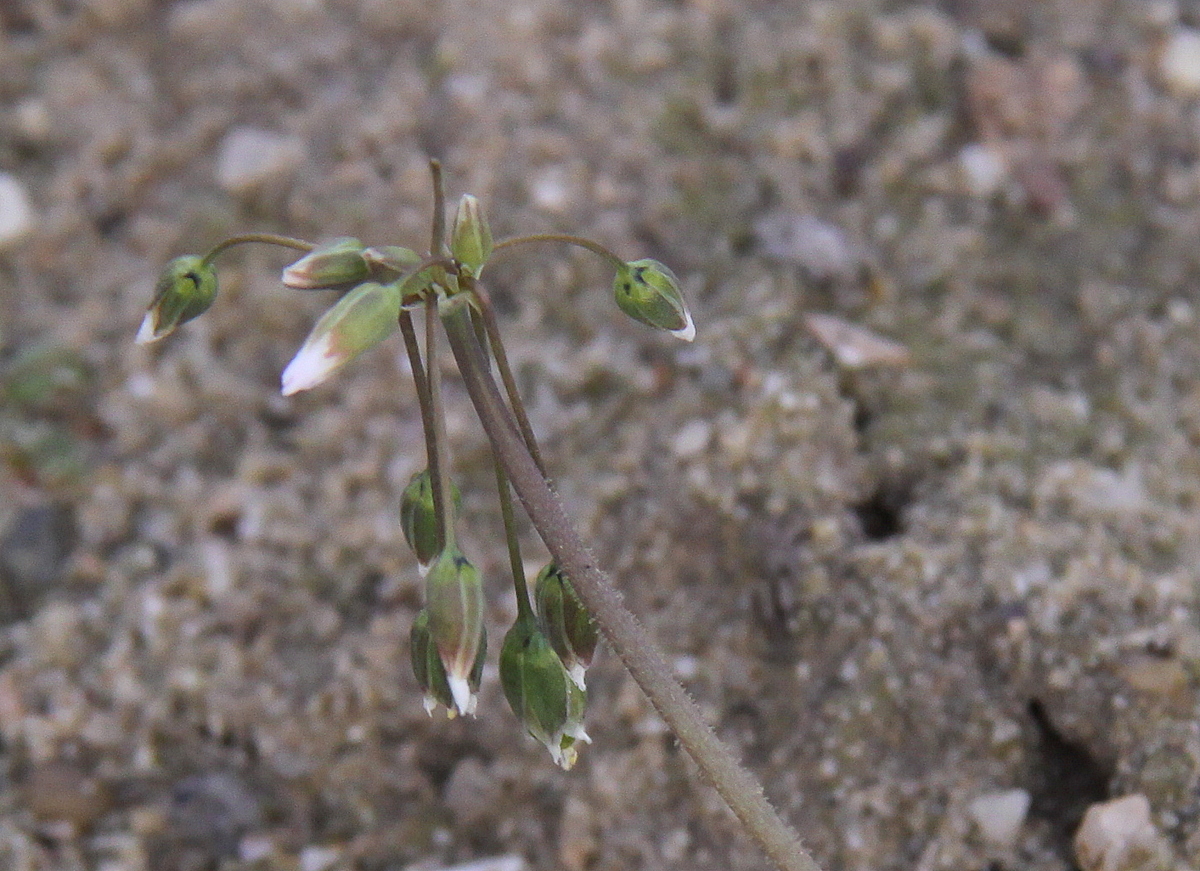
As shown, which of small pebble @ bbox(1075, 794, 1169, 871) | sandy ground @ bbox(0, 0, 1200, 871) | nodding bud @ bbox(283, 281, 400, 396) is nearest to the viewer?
nodding bud @ bbox(283, 281, 400, 396)

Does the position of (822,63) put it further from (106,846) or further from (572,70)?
(106,846)

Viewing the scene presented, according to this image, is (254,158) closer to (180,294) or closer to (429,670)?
(180,294)

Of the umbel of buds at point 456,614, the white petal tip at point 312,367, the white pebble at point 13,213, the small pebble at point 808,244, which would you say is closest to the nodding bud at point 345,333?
the white petal tip at point 312,367

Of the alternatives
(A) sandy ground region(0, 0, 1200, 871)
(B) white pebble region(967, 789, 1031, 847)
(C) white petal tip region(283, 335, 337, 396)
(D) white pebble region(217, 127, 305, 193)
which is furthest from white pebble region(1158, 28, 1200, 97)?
(C) white petal tip region(283, 335, 337, 396)

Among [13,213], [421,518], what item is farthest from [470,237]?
[13,213]

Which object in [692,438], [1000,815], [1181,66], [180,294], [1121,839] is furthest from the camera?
[1181,66]

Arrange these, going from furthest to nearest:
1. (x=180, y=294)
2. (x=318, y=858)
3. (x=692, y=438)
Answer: (x=692, y=438), (x=318, y=858), (x=180, y=294)

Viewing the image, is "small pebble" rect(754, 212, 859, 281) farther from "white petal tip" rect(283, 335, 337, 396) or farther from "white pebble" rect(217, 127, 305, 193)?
"white petal tip" rect(283, 335, 337, 396)
